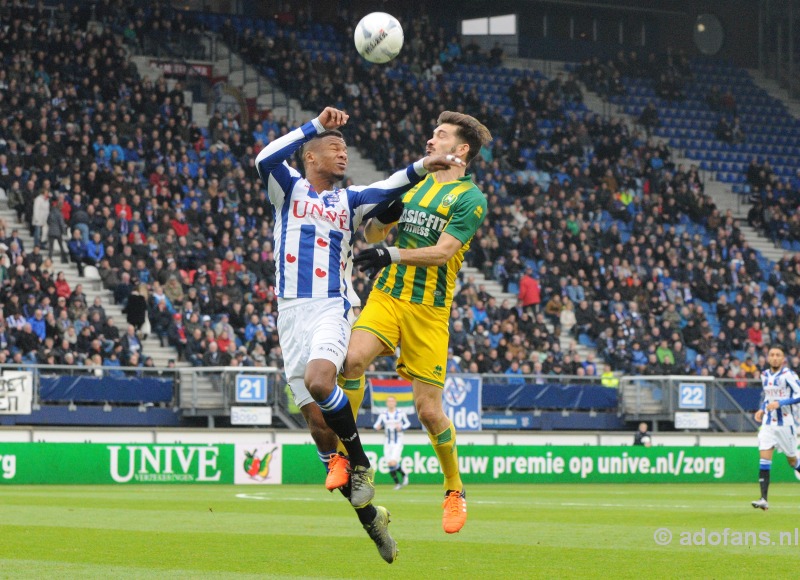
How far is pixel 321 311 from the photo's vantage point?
373 inches

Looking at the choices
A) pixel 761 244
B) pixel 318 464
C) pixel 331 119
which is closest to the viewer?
pixel 331 119

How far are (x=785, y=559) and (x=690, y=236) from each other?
29266 mm

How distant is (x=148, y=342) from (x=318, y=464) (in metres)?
4.46

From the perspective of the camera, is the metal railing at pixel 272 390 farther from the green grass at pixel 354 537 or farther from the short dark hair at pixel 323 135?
the short dark hair at pixel 323 135

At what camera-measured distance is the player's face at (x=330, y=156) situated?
963 centimetres

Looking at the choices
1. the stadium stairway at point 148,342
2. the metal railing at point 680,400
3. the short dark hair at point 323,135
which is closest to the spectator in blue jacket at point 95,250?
the stadium stairway at point 148,342

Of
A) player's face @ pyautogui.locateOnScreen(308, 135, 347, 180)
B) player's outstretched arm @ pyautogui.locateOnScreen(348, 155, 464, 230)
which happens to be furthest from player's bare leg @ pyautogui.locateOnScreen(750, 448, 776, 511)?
player's face @ pyautogui.locateOnScreen(308, 135, 347, 180)

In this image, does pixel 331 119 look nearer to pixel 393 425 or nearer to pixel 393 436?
pixel 393 425

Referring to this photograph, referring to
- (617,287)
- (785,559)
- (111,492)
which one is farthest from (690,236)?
(785,559)

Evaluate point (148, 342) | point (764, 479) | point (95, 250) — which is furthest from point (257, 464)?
point (764, 479)

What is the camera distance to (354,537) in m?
13.1

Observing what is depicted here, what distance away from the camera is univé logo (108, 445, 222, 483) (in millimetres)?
26172

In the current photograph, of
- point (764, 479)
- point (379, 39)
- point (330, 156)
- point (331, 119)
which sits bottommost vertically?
point (764, 479)

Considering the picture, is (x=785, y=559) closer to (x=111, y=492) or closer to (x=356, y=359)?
(x=356, y=359)
